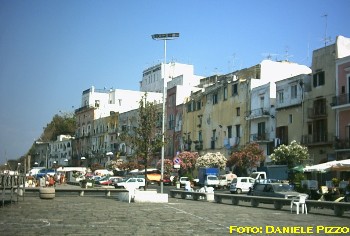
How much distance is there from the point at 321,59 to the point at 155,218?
→ 35005 mm

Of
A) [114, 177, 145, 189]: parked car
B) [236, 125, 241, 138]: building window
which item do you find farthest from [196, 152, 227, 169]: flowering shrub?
[114, 177, 145, 189]: parked car

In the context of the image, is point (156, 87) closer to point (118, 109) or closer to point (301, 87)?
point (118, 109)

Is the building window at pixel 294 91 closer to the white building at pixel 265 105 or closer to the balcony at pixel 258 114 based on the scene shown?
the white building at pixel 265 105

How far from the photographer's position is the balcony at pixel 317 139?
45656 millimetres

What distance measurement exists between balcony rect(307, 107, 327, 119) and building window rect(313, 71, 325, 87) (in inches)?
93.1

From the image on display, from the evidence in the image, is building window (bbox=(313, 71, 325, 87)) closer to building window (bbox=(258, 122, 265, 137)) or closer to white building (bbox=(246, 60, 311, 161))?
white building (bbox=(246, 60, 311, 161))

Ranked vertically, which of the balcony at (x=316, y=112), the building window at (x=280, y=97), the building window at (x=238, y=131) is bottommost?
the building window at (x=238, y=131)

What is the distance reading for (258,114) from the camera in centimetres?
5678

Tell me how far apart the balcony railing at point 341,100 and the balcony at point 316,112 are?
1.81m

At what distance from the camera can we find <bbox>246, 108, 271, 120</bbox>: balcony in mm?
55188

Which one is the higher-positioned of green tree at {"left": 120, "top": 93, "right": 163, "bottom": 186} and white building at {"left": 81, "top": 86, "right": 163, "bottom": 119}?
white building at {"left": 81, "top": 86, "right": 163, "bottom": 119}

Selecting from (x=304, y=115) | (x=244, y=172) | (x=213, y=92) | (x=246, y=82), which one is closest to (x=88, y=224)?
(x=304, y=115)

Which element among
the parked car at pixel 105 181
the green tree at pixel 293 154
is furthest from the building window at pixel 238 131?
the parked car at pixel 105 181

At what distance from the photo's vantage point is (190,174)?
213 feet
